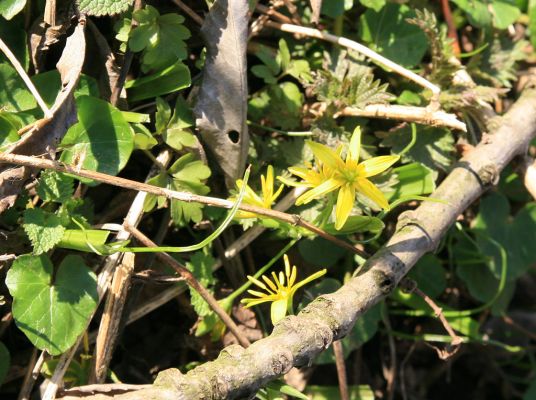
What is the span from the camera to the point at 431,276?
7.83ft

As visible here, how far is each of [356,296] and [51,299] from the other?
0.80 meters

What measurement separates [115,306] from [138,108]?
1.95ft

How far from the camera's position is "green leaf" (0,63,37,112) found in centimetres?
184

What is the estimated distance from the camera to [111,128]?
6.03 feet

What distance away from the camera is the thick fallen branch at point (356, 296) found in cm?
145

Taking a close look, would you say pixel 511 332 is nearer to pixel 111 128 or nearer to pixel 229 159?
pixel 229 159

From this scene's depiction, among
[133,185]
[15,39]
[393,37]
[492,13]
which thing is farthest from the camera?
[492,13]

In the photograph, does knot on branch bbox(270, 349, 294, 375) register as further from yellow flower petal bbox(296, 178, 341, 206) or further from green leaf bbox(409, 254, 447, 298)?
green leaf bbox(409, 254, 447, 298)

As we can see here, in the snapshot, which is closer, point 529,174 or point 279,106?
point 279,106

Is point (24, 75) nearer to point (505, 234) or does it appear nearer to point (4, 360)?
point (4, 360)

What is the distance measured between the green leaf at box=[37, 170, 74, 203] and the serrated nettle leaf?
0.42m

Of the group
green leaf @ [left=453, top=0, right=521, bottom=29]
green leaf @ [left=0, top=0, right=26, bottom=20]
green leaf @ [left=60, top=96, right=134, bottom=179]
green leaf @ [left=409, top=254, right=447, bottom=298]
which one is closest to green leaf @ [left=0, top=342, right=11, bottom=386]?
green leaf @ [left=60, top=96, right=134, bottom=179]

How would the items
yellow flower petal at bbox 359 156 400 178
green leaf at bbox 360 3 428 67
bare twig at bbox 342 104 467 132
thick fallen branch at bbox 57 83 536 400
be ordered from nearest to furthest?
thick fallen branch at bbox 57 83 536 400 < yellow flower petal at bbox 359 156 400 178 < bare twig at bbox 342 104 467 132 < green leaf at bbox 360 3 428 67

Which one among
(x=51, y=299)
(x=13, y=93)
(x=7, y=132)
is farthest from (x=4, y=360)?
(x=13, y=93)
